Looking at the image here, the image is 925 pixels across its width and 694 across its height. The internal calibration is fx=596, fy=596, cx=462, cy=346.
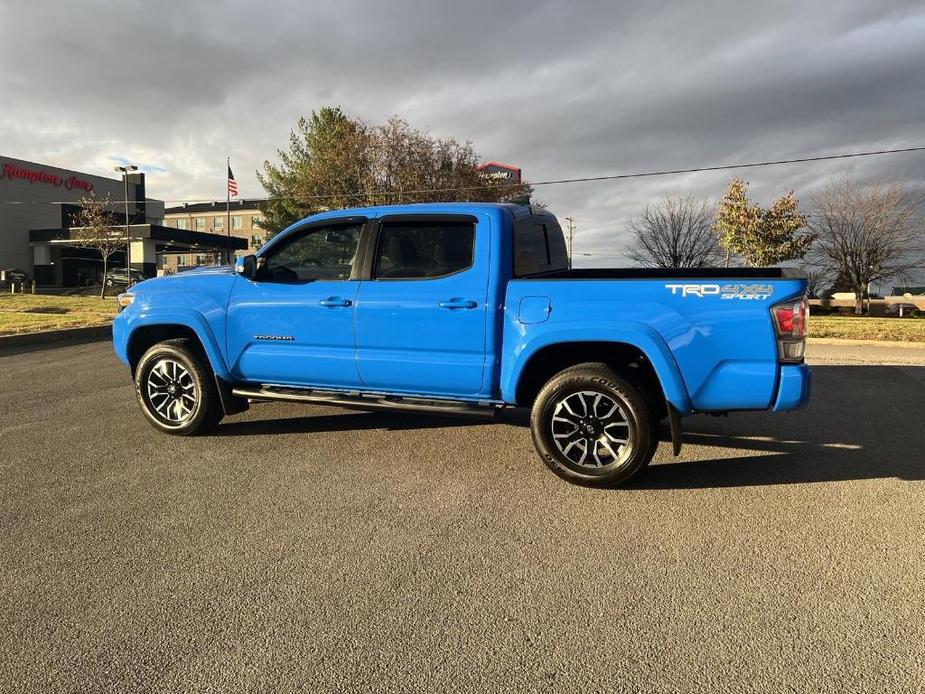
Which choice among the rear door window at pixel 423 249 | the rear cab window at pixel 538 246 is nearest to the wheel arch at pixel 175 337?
the rear door window at pixel 423 249

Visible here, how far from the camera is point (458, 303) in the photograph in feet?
14.0

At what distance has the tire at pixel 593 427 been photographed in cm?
388

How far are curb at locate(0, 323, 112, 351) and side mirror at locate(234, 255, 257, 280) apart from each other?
28.6ft

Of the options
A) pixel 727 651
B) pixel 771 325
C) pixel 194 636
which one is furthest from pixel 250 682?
pixel 771 325

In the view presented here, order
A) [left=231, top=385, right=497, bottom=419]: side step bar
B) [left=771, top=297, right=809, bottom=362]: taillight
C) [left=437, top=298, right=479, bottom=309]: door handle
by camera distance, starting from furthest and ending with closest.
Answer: [left=231, top=385, right=497, bottom=419]: side step bar → [left=437, top=298, right=479, bottom=309]: door handle → [left=771, top=297, right=809, bottom=362]: taillight

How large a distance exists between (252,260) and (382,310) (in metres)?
1.33

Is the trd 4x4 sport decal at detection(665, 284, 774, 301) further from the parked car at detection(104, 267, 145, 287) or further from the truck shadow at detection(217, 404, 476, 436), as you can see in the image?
the parked car at detection(104, 267, 145, 287)

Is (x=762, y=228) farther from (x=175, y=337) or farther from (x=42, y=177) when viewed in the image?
(x=42, y=177)

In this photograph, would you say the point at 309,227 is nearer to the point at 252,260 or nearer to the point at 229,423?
the point at 252,260

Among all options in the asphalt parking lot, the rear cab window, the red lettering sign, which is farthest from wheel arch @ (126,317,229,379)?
the red lettering sign

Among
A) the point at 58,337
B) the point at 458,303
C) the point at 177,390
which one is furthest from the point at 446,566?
the point at 58,337

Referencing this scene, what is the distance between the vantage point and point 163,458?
15.0ft

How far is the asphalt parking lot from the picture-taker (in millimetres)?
2197

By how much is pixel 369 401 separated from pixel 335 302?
2.67 feet
